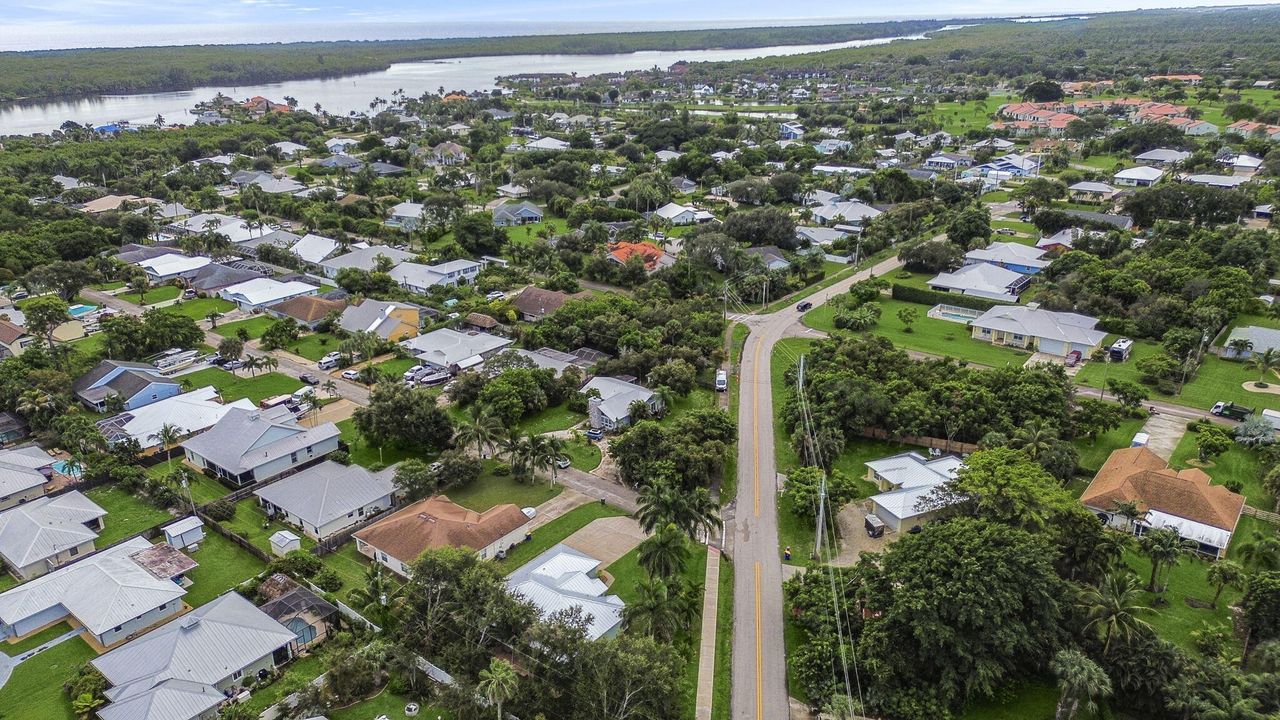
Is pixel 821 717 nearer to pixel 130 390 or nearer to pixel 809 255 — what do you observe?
pixel 130 390

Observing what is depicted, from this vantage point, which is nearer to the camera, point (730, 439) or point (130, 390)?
point (730, 439)

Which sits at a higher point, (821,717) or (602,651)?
(602,651)

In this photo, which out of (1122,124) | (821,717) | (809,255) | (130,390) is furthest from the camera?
(1122,124)

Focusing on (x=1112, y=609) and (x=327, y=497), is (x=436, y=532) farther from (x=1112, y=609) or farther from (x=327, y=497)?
(x=1112, y=609)

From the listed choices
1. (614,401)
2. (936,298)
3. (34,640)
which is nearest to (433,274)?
(614,401)

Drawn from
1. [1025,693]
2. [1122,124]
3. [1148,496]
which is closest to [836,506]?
[1025,693]

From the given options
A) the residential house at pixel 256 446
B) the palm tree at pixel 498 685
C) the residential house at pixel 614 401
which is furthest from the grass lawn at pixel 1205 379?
the residential house at pixel 256 446

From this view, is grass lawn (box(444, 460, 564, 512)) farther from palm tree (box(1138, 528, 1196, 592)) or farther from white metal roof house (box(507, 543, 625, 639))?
palm tree (box(1138, 528, 1196, 592))
